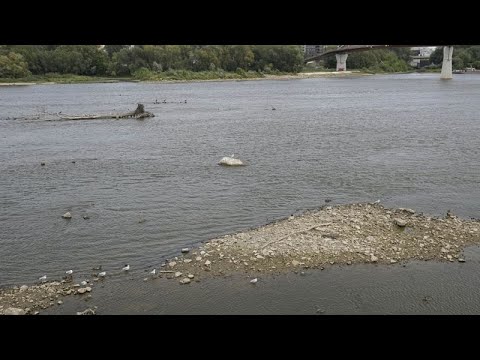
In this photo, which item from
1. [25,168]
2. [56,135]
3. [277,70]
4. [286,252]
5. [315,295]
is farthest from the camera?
[277,70]

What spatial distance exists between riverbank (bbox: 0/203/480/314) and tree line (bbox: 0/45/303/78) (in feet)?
318

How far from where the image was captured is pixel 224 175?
78.8 ft

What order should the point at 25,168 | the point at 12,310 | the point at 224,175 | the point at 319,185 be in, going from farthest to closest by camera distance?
the point at 25,168 < the point at 224,175 < the point at 319,185 < the point at 12,310

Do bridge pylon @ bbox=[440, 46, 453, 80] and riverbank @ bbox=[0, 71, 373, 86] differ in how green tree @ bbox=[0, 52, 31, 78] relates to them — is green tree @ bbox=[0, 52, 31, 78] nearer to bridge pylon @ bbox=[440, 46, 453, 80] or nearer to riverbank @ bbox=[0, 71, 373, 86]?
riverbank @ bbox=[0, 71, 373, 86]

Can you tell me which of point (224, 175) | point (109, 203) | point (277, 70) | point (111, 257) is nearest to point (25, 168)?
point (109, 203)

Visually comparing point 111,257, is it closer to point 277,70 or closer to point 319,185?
point 319,185

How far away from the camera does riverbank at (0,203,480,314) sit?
12109 millimetres

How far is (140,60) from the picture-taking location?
372 feet

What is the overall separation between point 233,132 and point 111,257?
2490 centimetres

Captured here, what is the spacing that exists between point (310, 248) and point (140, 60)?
355 ft

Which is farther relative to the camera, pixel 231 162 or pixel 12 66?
pixel 12 66

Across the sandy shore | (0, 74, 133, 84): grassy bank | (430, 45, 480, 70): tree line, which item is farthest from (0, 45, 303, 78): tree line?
the sandy shore

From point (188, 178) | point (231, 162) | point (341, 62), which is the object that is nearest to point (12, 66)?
point (341, 62)

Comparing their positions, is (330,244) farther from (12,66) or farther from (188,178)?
(12,66)
